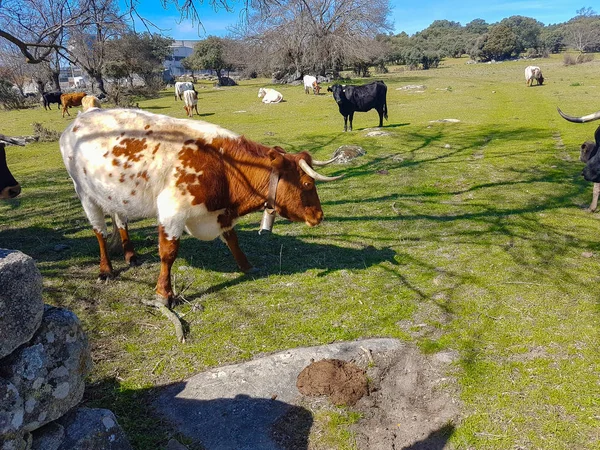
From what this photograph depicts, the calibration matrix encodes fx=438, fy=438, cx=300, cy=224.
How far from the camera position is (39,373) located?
237 cm

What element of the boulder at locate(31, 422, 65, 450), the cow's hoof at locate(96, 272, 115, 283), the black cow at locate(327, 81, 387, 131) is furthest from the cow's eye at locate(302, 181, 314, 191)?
the black cow at locate(327, 81, 387, 131)

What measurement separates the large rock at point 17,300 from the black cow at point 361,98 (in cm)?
1732

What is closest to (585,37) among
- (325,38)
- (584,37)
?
(584,37)

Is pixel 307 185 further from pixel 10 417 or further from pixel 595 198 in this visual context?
pixel 595 198

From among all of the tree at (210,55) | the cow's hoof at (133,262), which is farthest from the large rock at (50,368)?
the tree at (210,55)

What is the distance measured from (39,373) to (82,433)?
1.55ft

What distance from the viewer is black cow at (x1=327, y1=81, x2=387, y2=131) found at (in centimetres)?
1861

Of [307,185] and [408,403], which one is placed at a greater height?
[307,185]

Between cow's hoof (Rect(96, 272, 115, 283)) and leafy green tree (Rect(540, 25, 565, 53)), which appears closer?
cow's hoof (Rect(96, 272, 115, 283))

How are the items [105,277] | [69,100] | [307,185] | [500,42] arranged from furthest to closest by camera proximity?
[500,42], [69,100], [105,277], [307,185]

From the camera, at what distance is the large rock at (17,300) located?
217 cm

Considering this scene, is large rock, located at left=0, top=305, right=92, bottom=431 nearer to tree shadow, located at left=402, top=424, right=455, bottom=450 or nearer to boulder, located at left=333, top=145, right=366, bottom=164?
tree shadow, located at left=402, top=424, right=455, bottom=450

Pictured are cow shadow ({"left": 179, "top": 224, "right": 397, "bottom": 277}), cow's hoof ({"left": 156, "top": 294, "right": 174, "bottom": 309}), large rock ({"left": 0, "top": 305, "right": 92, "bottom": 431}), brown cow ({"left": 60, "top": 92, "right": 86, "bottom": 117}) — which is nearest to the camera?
large rock ({"left": 0, "top": 305, "right": 92, "bottom": 431})

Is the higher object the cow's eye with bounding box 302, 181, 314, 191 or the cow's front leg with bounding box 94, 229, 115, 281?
the cow's eye with bounding box 302, 181, 314, 191
